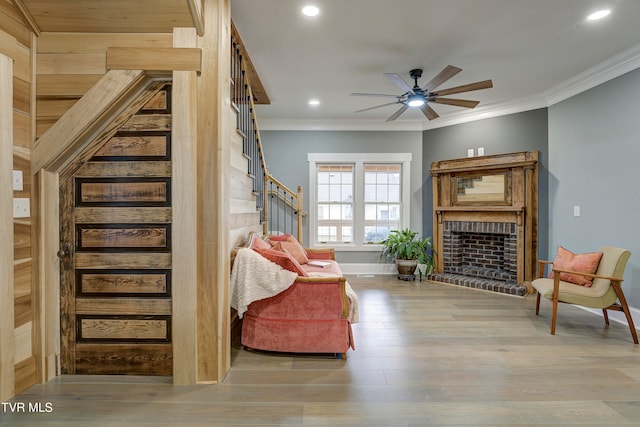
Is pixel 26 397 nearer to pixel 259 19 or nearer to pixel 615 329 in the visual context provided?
pixel 259 19

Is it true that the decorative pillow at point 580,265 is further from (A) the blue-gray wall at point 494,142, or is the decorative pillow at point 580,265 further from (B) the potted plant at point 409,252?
(B) the potted plant at point 409,252

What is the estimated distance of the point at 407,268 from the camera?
5.38 m

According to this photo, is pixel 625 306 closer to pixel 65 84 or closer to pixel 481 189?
pixel 481 189

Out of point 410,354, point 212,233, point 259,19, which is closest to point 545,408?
point 410,354

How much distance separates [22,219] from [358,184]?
4647 mm

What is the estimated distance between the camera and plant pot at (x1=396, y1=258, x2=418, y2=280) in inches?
211

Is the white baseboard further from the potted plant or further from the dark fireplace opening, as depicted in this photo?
the dark fireplace opening

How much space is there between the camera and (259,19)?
9.11ft

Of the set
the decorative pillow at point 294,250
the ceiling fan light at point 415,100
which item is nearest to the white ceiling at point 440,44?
the ceiling fan light at point 415,100

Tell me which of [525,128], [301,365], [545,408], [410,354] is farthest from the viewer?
[525,128]

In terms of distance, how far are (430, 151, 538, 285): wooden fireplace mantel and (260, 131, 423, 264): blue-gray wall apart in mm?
418

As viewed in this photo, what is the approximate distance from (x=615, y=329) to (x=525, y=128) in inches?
115

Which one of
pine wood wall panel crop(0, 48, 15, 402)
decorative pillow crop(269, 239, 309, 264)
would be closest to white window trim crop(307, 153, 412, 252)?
decorative pillow crop(269, 239, 309, 264)

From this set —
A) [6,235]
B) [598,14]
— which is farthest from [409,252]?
[6,235]
